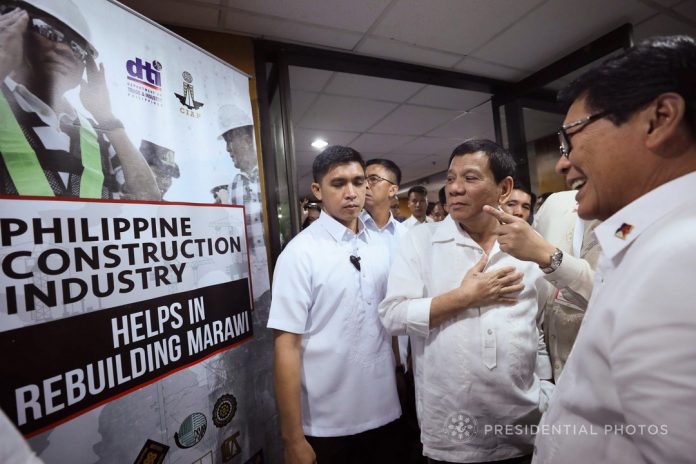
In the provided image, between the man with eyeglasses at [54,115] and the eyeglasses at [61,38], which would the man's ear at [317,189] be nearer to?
the man with eyeglasses at [54,115]

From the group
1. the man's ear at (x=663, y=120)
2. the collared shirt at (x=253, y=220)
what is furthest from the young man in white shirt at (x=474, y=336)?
the collared shirt at (x=253, y=220)

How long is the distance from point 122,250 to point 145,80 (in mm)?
790

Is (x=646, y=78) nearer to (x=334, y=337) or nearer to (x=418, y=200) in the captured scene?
(x=334, y=337)

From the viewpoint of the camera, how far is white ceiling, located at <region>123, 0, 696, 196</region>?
2.12 metres

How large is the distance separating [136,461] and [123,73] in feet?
5.29

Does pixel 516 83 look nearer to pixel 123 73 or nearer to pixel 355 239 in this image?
pixel 355 239

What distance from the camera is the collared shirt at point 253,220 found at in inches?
70.4

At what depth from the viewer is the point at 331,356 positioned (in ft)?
4.49

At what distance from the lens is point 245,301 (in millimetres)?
1715

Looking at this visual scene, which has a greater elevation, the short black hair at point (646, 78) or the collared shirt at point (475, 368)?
the short black hair at point (646, 78)

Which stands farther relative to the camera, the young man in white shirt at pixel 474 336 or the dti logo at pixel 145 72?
the dti logo at pixel 145 72

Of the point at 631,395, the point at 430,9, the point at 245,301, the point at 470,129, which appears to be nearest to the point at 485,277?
the point at 631,395

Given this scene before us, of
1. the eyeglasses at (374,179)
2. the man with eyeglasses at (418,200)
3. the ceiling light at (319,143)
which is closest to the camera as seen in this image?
the eyeglasses at (374,179)

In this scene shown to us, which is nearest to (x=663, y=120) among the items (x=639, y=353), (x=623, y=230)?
(x=623, y=230)
